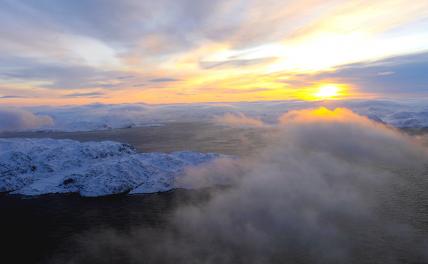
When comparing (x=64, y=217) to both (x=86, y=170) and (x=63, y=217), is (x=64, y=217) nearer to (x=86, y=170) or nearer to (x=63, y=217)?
(x=63, y=217)

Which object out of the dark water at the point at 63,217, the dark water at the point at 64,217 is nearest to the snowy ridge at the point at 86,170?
the dark water at the point at 64,217

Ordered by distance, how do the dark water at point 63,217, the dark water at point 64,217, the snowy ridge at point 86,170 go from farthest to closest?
the snowy ridge at point 86,170, the dark water at point 63,217, the dark water at point 64,217

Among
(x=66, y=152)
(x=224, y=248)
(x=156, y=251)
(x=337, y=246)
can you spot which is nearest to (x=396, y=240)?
(x=337, y=246)

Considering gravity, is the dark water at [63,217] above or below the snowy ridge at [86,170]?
below

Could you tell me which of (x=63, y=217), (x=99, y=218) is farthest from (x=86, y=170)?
(x=99, y=218)

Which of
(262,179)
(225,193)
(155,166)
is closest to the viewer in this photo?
(225,193)

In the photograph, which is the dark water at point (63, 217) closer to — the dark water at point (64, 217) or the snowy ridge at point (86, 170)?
the dark water at point (64, 217)

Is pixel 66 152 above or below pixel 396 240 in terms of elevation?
above

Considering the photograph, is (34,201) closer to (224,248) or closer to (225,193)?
(225,193)
